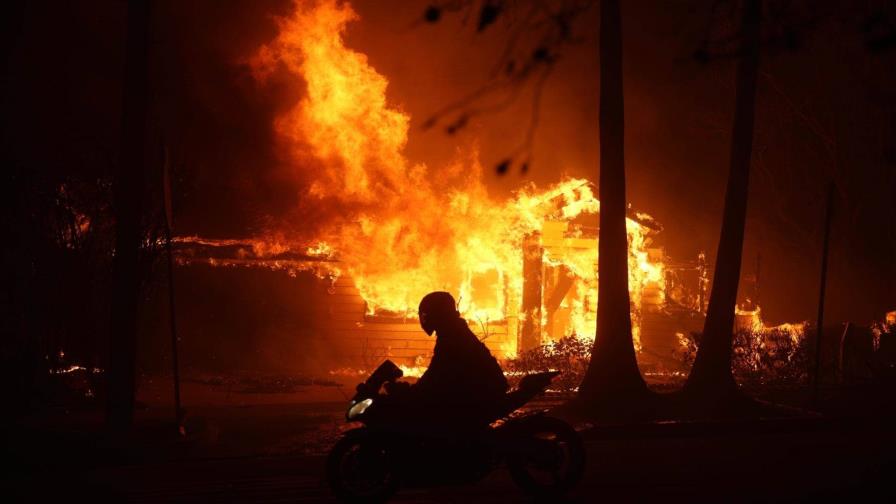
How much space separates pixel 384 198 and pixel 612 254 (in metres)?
7.79

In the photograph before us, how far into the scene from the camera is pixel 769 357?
62.7ft

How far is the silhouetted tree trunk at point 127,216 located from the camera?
36.7 feet

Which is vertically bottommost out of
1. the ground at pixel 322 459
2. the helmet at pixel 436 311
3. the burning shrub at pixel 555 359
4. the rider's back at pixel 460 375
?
the ground at pixel 322 459

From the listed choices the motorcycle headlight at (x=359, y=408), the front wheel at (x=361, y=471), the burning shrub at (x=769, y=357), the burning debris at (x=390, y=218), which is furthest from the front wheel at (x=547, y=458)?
the burning debris at (x=390, y=218)

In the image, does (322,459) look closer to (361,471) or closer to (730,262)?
(361,471)

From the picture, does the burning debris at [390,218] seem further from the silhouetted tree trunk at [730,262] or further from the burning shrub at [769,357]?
the silhouetted tree trunk at [730,262]

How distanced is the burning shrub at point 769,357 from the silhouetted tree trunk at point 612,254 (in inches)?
200

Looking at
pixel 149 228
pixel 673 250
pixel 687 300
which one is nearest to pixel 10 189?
pixel 149 228

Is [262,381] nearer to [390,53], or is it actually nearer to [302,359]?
[302,359]

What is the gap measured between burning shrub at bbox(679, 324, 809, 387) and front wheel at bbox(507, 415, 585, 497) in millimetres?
10951

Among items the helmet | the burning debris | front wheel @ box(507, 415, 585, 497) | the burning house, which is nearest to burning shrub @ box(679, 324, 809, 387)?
the burning debris

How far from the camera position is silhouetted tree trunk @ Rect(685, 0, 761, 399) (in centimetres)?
1474

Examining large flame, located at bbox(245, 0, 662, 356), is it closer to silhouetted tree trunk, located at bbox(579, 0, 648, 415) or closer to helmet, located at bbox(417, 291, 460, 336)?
silhouetted tree trunk, located at bbox(579, 0, 648, 415)

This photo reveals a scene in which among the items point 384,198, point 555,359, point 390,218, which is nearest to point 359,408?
point 555,359
